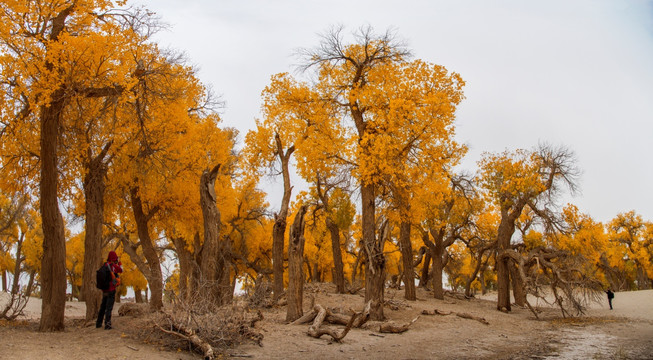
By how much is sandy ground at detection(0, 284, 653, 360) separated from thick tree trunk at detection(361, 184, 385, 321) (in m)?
1.02

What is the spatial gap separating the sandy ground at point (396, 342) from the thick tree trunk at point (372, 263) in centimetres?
102

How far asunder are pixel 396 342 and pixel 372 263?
3.63 metres

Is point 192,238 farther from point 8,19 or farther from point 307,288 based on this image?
point 8,19

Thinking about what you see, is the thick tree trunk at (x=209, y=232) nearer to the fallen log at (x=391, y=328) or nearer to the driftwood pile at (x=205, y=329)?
the driftwood pile at (x=205, y=329)

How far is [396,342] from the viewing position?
1146 centimetres

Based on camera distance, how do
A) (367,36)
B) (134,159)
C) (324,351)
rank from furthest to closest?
1. (367,36)
2. (134,159)
3. (324,351)

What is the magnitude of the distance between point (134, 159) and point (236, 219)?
10.7 meters

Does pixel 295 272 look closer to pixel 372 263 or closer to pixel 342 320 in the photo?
pixel 342 320

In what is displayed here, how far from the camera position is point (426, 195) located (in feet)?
52.9

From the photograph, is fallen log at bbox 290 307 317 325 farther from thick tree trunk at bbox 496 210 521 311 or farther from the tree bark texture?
thick tree trunk at bbox 496 210 521 311

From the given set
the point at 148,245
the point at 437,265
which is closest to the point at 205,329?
the point at 148,245

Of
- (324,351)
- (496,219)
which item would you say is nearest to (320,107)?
(324,351)

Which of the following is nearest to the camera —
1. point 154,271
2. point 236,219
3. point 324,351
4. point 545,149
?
point 324,351

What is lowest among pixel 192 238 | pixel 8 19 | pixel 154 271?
pixel 154 271
